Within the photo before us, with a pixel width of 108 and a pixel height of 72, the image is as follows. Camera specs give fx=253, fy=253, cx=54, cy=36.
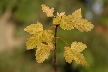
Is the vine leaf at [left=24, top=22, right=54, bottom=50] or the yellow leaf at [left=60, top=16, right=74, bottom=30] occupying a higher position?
the yellow leaf at [left=60, top=16, right=74, bottom=30]

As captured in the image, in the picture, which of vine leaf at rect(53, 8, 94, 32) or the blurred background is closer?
vine leaf at rect(53, 8, 94, 32)

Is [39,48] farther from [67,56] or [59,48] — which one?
[59,48]

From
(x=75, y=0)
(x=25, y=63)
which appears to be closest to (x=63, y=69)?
(x=25, y=63)

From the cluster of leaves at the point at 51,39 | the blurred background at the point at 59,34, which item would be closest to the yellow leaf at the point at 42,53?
the cluster of leaves at the point at 51,39

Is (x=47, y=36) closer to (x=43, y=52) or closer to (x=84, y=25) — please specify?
(x=43, y=52)

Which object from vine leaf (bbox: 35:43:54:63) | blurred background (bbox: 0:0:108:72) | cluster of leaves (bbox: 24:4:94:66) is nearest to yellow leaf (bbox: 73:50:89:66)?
cluster of leaves (bbox: 24:4:94:66)

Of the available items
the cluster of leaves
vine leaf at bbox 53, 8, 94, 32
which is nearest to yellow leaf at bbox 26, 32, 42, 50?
the cluster of leaves

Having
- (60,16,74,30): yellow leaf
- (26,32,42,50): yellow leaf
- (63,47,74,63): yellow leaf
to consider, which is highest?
(60,16,74,30): yellow leaf

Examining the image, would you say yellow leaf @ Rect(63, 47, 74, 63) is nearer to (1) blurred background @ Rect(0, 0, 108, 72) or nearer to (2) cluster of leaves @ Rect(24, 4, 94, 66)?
(2) cluster of leaves @ Rect(24, 4, 94, 66)

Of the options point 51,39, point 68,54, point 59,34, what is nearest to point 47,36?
point 51,39

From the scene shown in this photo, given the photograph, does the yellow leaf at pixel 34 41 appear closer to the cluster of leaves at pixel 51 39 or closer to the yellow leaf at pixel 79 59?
the cluster of leaves at pixel 51 39
